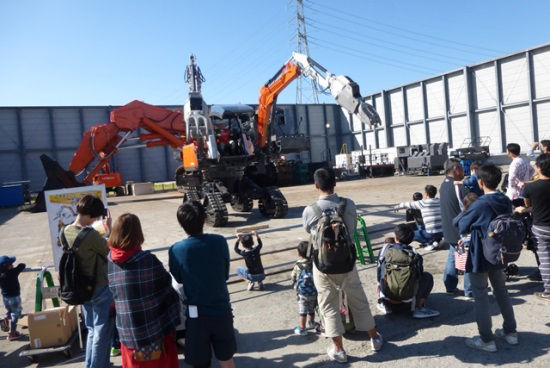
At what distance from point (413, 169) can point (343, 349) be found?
2546 centimetres

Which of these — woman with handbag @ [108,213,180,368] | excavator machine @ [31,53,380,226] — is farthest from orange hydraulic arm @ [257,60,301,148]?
woman with handbag @ [108,213,180,368]

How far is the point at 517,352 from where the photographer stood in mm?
A: 3744

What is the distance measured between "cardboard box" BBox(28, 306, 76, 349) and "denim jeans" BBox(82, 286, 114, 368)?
3.02 feet

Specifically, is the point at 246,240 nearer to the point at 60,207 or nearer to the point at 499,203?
the point at 60,207

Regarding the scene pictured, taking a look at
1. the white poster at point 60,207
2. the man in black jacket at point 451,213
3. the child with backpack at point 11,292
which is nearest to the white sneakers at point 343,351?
the man in black jacket at point 451,213

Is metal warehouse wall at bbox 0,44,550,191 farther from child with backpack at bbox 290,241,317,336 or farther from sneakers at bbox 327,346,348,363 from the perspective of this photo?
sneakers at bbox 327,346,348,363

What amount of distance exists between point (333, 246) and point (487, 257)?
139cm

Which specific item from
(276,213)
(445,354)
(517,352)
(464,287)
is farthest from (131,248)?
(276,213)

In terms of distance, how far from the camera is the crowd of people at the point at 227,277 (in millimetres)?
3170

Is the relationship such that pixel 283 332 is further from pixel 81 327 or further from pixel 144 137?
pixel 144 137

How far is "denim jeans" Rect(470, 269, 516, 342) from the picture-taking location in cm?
379

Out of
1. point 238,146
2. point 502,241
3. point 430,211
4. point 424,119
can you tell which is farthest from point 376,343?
point 424,119

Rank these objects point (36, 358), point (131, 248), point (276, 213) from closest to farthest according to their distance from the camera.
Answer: point (131, 248), point (36, 358), point (276, 213)

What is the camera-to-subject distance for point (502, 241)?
3656 millimetres
